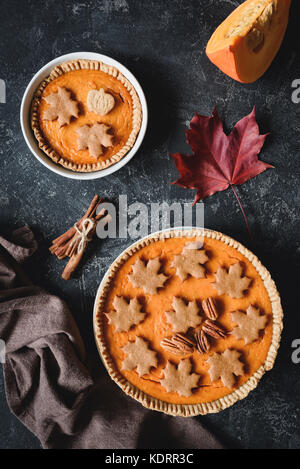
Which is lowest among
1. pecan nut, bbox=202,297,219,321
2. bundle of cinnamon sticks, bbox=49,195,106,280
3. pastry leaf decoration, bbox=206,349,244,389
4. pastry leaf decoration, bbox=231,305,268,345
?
pastry leaf decoration, bbox=206,349,244,389

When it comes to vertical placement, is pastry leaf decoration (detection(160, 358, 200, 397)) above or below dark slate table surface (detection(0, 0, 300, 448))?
below

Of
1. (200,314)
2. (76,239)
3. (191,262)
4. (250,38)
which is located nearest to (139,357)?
(200,314)

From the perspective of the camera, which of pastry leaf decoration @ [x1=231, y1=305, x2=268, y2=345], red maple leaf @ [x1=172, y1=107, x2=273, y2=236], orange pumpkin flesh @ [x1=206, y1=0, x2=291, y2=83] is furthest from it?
red maple leaf @ [x1=172, y1=107, x2=273, y2=236]

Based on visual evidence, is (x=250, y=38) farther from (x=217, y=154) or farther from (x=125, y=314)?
(x=125, y=314)

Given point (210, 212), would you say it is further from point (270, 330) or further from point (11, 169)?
point (11, 169)

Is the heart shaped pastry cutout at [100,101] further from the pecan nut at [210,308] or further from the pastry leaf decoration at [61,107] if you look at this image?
the pecan nut at [210,308]

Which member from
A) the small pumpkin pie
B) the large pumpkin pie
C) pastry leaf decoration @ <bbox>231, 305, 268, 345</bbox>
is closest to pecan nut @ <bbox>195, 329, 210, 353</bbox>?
the large pumpkin pie

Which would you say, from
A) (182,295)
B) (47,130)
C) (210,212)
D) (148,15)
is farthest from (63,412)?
(148,15)

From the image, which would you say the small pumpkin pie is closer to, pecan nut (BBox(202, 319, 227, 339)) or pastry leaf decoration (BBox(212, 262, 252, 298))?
pastry leaf decoration (BBox(212, 262, 252, 298))

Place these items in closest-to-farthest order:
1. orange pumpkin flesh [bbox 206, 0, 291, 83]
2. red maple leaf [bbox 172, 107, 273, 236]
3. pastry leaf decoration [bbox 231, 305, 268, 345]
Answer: orange pumpkin flesh [bbox 206, 0, 291, 83], pastry leaf decoration [bbox 231, 305, 268, 345], red maple leaf [bbox 172, 107, 273, 236]
